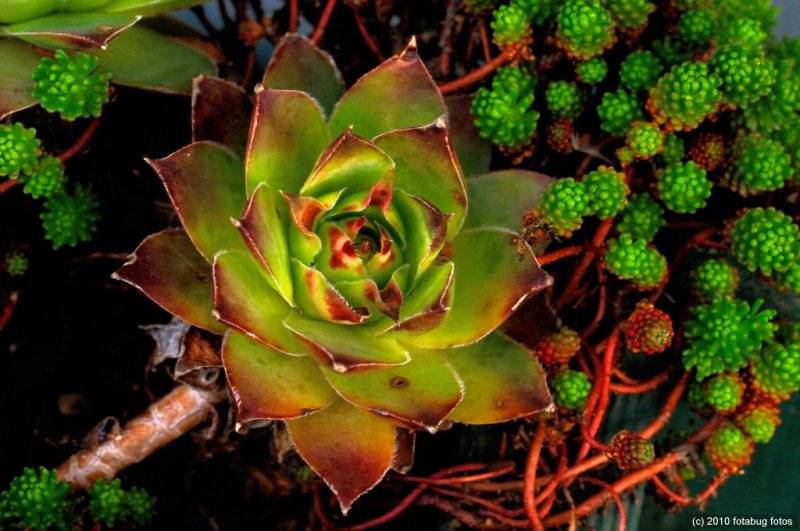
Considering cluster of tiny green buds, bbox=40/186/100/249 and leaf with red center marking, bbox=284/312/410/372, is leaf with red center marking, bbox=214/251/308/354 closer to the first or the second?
leaf with red center marking, bbox=284/312/410/372

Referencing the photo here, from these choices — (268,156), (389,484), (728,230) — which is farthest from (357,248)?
(728,230)

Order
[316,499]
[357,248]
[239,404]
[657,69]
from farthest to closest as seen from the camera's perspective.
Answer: [316,499] < [657,69] < [357,248] < [239,404]

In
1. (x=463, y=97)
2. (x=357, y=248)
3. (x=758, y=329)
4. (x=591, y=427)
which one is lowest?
(x=591, y=427)

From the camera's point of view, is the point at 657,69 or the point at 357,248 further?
the point at 657,69

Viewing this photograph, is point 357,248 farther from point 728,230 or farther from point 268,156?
point 728,230

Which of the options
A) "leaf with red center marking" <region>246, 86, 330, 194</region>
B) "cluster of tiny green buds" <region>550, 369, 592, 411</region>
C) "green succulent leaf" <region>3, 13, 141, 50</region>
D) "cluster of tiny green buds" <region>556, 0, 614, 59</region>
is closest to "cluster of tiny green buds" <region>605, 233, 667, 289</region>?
"cluster of tiny green buds" <region>550, 369, 592, 411</region>

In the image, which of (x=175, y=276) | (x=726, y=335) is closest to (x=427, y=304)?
(x=175, y=276)

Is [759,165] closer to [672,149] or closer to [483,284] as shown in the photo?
[672,149]
